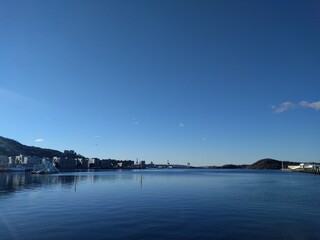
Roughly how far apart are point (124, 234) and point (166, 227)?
638 cm

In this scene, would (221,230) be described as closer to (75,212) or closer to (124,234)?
(124,234)

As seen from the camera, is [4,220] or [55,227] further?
[4,220]

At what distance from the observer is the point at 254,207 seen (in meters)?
52.4

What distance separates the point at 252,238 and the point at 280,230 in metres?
6.30

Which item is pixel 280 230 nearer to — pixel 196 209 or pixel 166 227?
pixel 166 227

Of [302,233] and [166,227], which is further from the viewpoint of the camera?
[166,227]

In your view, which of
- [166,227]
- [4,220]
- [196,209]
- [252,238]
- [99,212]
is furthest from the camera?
[196,209]

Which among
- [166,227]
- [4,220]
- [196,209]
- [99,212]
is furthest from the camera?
[196,209]

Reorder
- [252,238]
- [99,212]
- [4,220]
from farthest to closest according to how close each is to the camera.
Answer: [99,212] < [4,220] < [252,238]

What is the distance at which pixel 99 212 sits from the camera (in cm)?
4684

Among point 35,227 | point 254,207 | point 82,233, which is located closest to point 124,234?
point 82,233

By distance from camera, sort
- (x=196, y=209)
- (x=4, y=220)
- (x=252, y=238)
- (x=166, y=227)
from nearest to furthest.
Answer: (x=252, y=238), (x=166, y=227), (x=4, y=220), (x=196, y=209)

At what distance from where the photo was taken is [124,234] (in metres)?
31.9

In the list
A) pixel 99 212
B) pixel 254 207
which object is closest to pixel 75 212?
pixel 99 212
